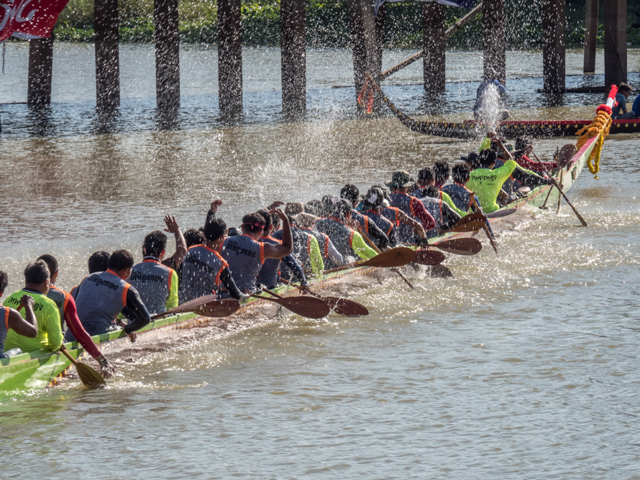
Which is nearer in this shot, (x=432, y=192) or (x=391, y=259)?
(x=391, y=259)

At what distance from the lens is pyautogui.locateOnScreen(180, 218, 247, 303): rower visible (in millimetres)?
8141

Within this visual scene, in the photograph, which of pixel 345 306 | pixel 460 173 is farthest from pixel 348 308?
pixel 460 173

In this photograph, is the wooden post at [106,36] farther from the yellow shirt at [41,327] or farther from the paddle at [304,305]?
the yellow shirt at [41,327]

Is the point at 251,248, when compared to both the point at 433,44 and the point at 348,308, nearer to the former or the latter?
the point at 348,308

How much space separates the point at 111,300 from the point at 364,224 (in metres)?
3.82

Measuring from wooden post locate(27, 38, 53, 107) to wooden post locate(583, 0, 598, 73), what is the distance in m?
18.0

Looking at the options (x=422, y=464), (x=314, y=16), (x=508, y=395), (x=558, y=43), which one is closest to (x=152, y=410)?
(x=422, y=464)

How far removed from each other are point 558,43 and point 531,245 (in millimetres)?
15376

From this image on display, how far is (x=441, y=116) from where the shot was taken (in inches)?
983

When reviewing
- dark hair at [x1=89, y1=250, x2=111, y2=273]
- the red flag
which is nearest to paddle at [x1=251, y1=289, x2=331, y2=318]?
dark hair at [x1=89, y1=250, x2=111, y2=273]

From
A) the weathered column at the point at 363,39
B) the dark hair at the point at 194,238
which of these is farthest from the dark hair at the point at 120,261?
the weathered column at the point at 363,39

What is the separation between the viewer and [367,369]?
7918 millimetres

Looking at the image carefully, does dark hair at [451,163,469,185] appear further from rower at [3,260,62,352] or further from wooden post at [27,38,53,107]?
wooden post at [27,38,53,107]

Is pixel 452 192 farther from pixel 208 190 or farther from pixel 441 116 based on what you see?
pixel 441 116
